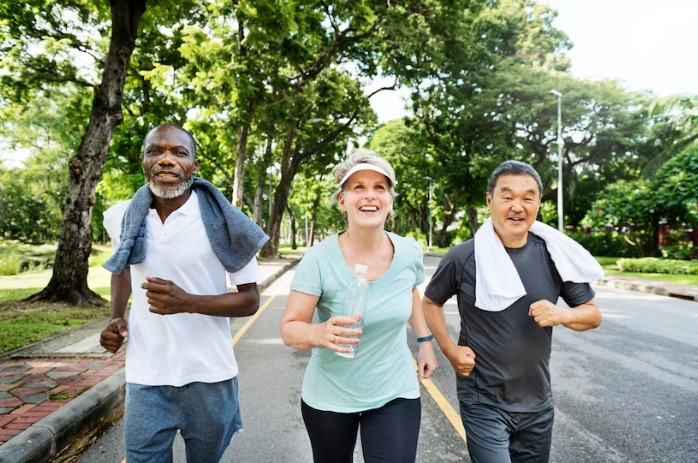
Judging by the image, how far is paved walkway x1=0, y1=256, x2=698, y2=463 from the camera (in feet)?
11.8

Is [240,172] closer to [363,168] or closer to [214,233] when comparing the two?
[214,233]

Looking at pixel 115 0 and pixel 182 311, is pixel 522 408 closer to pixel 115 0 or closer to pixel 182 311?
pixel 182 311

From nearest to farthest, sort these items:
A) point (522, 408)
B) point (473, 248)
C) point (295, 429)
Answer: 1. point (522, 408)
2. point (473, 248)
3. point (295, 429)

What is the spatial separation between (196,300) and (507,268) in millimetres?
1445

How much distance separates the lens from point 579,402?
5.05m

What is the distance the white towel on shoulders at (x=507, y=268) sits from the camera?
2.40 meters

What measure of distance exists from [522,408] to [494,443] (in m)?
0.21

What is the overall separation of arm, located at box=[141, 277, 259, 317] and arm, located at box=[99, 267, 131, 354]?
0.38 metres

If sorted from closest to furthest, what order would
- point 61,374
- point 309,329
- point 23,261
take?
point 309,329 → point 61,374 → point 23,261

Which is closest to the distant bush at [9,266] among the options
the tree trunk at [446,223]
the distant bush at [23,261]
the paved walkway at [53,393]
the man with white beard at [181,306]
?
the distant bush at [23,261]

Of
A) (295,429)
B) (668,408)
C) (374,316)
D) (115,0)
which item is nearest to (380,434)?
(374,316)

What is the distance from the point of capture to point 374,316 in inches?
90.2

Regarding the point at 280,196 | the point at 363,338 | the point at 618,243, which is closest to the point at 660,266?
the point at 618,243

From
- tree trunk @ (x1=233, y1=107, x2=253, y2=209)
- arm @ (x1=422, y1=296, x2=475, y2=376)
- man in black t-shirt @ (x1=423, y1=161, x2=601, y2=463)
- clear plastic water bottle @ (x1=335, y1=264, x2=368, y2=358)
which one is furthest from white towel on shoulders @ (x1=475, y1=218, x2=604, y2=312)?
tree trunk @ (x1=233, y1=107, x2=253, y2=209)
